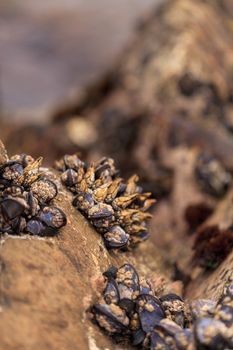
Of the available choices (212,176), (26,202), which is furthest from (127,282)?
(212,176)

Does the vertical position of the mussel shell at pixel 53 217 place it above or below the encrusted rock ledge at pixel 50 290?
above

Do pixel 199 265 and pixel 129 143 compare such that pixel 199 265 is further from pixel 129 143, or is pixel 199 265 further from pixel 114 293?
pixel 129 143

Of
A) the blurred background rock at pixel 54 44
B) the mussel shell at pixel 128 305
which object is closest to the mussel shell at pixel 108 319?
the mussel shell at pixel 128 305

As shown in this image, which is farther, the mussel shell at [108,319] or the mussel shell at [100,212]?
the mussel shell at [100,212]

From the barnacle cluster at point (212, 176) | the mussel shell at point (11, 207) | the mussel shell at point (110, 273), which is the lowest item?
the mussel shell at point (110, 273)

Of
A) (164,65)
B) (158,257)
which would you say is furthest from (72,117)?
(158,257)

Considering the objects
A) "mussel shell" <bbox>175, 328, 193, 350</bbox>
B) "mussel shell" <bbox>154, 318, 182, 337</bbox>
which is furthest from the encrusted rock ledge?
"mussel shell" <bbox>175, 328, 193, 350</bbox>

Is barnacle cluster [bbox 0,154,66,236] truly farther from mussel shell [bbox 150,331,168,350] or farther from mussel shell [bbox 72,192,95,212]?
mussel shell [bbox 150,331,168,350]

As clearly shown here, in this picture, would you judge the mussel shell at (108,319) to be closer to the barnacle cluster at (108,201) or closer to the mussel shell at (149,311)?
the mussel shell at (149,311)
